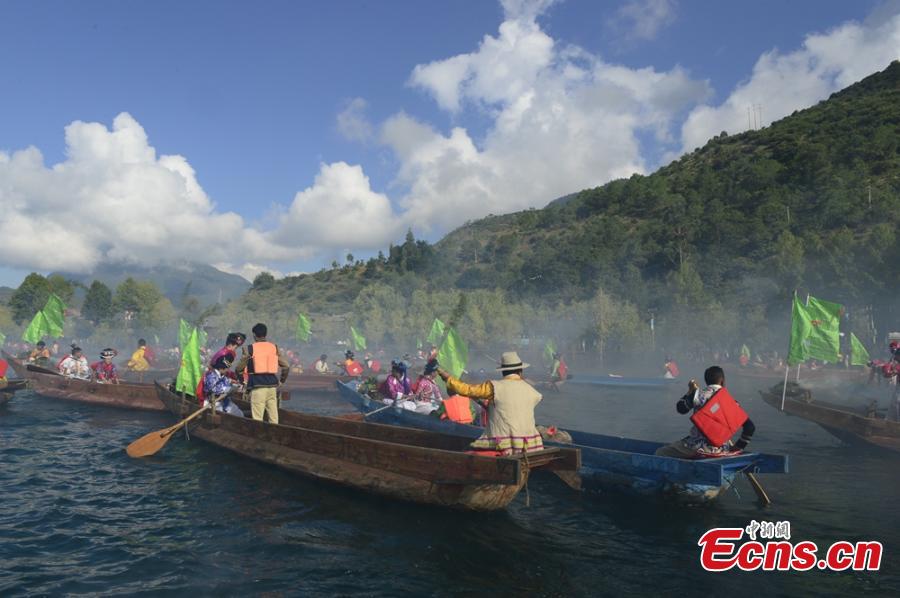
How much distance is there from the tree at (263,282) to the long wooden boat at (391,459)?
126899mm

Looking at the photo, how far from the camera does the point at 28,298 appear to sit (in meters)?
79.1

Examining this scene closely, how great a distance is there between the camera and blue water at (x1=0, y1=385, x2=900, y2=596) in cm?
709

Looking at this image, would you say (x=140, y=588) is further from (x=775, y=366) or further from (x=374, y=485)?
(x=775, y=366)

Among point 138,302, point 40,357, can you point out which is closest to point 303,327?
point 40,357

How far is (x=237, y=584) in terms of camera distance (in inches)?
277

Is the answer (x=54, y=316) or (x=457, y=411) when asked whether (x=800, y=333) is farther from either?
(x=54, y=316)

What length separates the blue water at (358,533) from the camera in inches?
279

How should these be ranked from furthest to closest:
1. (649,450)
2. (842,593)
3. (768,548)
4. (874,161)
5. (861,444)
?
(874,161) → (861,444) → (649,450) → (768,548) → (842,593)

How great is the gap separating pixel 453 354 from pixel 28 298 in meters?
86.2

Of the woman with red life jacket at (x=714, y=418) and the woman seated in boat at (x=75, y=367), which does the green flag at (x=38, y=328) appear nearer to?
the woman seated in boat at (x=75, y=367)

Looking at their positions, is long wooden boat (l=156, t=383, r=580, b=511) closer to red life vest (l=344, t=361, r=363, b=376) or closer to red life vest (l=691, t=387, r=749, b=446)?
red life vest (l=691, t=387, r=749, b=446)

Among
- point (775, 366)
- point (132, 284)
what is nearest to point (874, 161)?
point (775, 366)

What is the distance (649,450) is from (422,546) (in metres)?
5.62

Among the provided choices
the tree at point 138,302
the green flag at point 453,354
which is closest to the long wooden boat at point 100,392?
the green flag at point 453,354
